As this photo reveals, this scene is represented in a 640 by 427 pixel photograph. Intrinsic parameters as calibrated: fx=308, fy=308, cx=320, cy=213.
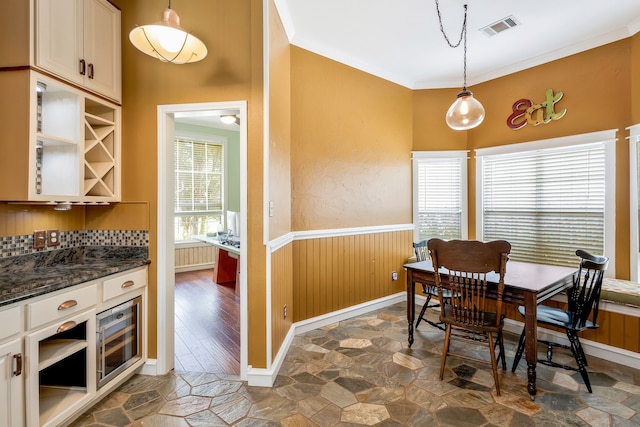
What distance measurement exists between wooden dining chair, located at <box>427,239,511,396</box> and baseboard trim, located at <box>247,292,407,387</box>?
1.34 m

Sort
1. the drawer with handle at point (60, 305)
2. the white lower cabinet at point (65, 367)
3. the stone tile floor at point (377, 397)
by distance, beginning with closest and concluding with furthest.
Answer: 1. the drawer with handle at point (60, 305)
2. the white lower cabinet at point (65, 367)
3. the stone tile floor at point (377, 397)

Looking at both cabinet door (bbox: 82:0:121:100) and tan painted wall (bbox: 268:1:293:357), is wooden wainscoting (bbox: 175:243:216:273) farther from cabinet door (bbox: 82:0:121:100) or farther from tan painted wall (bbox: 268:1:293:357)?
cabinet door (bbox: 82:0:121:100)

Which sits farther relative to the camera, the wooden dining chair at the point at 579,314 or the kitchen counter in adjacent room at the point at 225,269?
the kitchen counter in adjacent room at the point at 225,269

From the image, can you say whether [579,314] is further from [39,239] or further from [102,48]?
[102,48]

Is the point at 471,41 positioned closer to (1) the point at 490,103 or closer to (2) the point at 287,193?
(1) the point at 490,103

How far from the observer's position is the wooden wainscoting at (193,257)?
20.0 ft

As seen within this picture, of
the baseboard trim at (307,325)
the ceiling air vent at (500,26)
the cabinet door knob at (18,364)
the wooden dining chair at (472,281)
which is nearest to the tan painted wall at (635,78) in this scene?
the ceiling air vent at (500,26)

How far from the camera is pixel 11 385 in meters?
1.53

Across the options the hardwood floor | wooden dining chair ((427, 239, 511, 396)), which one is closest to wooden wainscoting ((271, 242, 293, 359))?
the hardwood floor

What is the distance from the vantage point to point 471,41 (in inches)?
130

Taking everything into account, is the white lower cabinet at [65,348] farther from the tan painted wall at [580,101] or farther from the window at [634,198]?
the window at [634,198]

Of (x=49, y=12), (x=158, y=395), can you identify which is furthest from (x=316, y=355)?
(x=49, y=12)

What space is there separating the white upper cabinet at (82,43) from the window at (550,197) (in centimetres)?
413

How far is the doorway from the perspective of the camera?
2.40 meters
